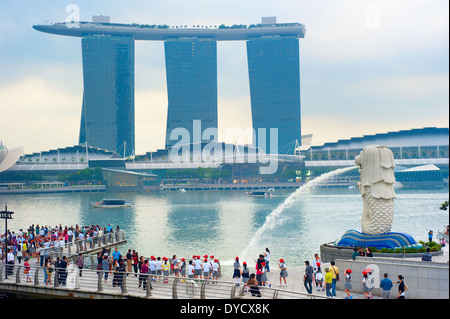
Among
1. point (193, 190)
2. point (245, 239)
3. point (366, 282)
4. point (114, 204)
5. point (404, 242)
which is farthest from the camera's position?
point (193, 190)

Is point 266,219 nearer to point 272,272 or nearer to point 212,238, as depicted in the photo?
point 212,238

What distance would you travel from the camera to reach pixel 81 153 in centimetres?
18750

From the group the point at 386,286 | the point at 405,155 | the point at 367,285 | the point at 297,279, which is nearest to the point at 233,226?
the point at 297,279

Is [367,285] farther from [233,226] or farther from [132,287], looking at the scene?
[233,226]

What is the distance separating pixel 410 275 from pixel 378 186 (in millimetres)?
7563

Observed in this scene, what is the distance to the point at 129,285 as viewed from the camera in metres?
21.8

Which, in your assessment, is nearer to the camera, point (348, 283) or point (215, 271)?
point (348, 283)

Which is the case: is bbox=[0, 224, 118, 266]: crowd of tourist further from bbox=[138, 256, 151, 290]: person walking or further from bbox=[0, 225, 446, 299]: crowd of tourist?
bbox=[138, 256, 151, 290]: person walking

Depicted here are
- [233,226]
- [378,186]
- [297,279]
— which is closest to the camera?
[297,279]

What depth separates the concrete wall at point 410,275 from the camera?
17594 millimetres

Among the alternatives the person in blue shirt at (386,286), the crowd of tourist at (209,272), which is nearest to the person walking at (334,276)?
the crowd of tourist at (209,272)

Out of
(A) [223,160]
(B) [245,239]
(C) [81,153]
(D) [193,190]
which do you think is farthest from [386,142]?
(B) [245,239]
